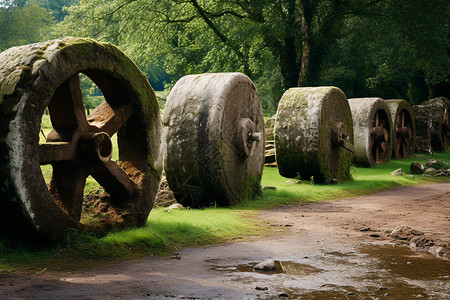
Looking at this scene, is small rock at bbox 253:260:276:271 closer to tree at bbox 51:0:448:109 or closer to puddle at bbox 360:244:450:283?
puddle at bbox 360:244:450:283

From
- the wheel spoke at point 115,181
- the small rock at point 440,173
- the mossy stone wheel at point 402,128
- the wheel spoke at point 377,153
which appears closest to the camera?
the wheel spoke at point 115,181

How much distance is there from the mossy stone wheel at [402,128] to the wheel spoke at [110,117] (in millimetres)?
13204

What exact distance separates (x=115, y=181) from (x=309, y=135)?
19.8ft

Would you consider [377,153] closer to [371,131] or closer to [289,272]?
[371,131]

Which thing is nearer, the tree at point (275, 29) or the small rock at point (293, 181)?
the small rock at point (293, 181)

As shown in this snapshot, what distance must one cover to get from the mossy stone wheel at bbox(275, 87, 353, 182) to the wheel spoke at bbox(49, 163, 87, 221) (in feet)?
21.3

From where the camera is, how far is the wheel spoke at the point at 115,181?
228 inches

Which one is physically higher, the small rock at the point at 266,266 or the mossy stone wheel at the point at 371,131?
the mossy stone wheel at the point at 371,131

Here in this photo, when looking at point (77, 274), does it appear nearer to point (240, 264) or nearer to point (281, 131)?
point (240, 264)

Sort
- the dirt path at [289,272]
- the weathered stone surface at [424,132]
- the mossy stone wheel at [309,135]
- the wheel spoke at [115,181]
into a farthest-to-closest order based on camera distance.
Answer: the weathered stone surface at [424,132] → the mossy stone wheel at [309,135] → the wheel spoke at [115,181] → the dirt path at [289,272]

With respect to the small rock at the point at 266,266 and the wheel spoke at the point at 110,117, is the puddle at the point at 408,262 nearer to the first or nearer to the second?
the small rock at the point at 266,266

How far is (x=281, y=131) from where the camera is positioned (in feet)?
37.5

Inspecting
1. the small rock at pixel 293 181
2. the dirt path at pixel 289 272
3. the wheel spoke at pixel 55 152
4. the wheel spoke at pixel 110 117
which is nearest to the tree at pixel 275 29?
the small rock at pixel 293 181

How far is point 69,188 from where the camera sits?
546 centimetres
